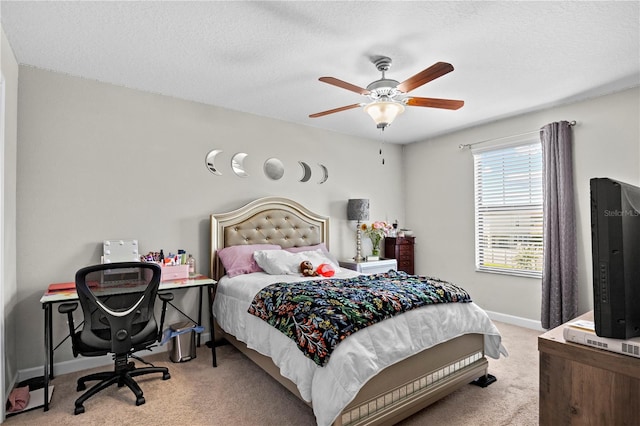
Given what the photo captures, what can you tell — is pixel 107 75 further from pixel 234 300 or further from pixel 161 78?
pixel 234 300

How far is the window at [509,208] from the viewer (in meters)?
4.06

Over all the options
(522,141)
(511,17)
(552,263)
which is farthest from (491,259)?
(511,17)

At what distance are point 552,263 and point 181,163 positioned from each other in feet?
13.3

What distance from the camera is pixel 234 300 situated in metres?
3.05

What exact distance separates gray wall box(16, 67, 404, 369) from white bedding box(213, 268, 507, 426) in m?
1.08

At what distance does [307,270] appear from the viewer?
3.39m

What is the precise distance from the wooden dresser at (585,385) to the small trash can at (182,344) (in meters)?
2.79

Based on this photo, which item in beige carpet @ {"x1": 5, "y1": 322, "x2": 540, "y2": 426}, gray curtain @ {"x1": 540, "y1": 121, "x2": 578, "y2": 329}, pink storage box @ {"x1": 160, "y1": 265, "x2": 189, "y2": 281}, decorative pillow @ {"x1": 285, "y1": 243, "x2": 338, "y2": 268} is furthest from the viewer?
decorative pillow @ {"x1": 285, "y1": 243, "x2": 338, "y2": 268}

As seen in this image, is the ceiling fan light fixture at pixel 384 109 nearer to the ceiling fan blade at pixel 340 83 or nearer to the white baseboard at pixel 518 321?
the ceiling fan blade at pixel 340 83

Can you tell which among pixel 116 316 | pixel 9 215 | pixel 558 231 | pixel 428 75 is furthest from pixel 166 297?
pixel 558 231

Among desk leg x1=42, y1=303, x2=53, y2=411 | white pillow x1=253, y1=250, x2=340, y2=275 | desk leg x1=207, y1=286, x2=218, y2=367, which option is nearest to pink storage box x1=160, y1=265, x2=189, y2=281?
desk leg x1=207, y1=286, x2=218, y2=367

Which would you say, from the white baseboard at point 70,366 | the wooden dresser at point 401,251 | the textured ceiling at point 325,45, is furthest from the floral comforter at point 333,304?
the wooden dresser at point 401,251

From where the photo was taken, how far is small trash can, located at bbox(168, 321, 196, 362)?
309cm

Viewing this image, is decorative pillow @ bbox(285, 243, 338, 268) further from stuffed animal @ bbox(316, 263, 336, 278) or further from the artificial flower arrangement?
the artificial flower arrangement
